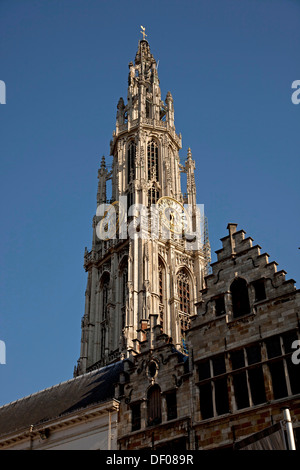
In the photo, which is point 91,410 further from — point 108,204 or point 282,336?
point 108,204

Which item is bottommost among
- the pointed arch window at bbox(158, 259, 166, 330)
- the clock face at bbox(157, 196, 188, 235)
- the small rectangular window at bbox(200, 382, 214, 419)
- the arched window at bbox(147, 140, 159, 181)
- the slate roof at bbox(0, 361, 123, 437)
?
the small rectangular window at bbox(200, 382, 214, 419)

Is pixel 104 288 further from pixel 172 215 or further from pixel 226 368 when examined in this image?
pixel 226 368

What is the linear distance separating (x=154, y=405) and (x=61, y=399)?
22.9ft

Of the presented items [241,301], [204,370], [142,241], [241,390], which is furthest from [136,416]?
[142,241]

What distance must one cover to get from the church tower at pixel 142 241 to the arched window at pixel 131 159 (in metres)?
0.14

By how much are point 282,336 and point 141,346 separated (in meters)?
5.56

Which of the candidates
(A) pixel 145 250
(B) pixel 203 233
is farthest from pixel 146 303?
(B) pixel 203 233

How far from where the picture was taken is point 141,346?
23.1 metres

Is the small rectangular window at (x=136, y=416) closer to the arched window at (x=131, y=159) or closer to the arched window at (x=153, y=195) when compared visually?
the arched window at (x=153, y=195)

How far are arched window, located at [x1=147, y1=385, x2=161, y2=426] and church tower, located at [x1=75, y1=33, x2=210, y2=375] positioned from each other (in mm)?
38953

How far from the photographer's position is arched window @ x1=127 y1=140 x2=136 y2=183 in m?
79.8

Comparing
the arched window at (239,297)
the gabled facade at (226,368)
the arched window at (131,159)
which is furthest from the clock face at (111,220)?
the arched window at (239,297)

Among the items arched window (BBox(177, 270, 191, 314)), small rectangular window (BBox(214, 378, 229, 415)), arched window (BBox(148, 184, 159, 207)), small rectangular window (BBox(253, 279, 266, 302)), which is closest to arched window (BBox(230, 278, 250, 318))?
small rectangular window (BBox(253, 279, 266, 302))

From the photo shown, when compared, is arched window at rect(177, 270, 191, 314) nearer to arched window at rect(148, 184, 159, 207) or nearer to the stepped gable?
arched window at rect(148, 184, 159, 207)
